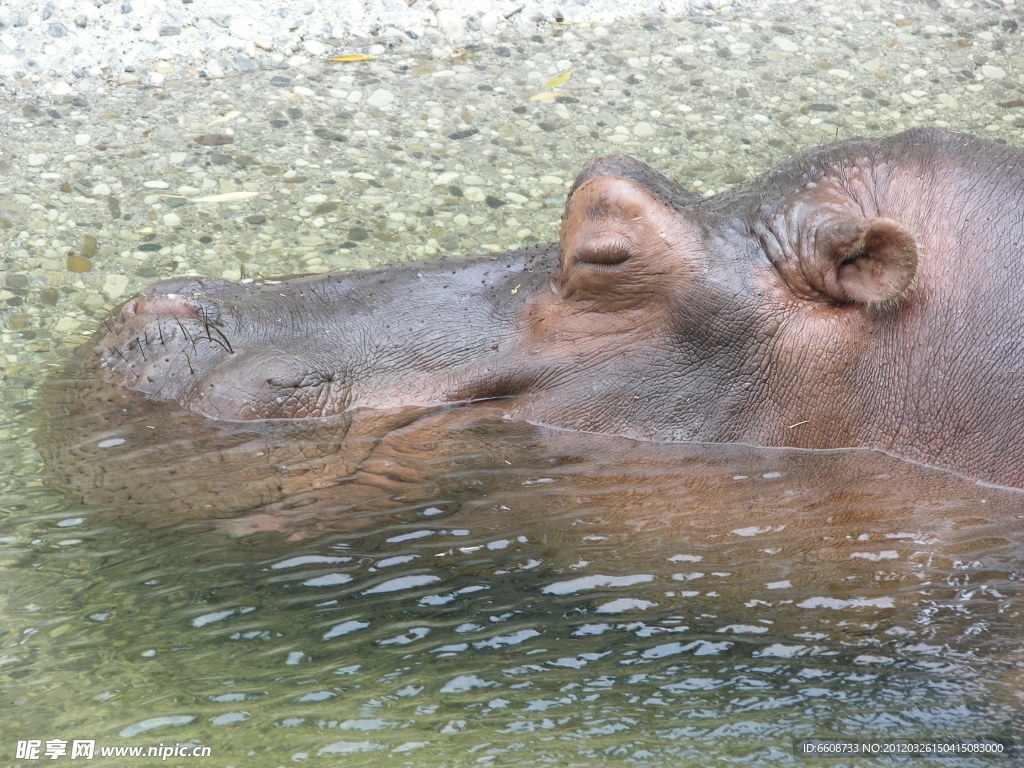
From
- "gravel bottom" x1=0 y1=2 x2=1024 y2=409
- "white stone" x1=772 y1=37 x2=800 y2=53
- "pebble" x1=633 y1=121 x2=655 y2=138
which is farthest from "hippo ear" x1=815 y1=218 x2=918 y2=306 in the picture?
"white stone" x1=772 y1=37 x2=800 y2=53

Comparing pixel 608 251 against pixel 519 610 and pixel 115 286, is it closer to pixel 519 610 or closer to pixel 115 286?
pixel 519 610

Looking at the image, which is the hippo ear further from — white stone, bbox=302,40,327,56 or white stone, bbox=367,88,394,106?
white stone, bbox=302,40,327,56

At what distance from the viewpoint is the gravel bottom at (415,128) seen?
5.84 m

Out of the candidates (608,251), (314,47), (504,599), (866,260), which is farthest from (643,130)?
(504,599)

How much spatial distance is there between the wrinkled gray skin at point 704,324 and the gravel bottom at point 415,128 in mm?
1500

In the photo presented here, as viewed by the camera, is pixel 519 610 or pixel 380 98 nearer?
pixel 519 610

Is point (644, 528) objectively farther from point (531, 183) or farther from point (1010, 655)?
point (531, 183)

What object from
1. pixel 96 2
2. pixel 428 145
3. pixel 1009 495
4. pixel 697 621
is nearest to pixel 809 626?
pixel 697 621

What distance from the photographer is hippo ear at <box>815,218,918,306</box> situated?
354 centimetres

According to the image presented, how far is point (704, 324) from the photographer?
3.80m

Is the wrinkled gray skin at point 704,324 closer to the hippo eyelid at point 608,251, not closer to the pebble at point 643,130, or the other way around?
the hippo eyelid at point 608,251

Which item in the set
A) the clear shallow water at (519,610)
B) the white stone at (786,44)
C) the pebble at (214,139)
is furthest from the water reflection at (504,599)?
the white stone at (786,44)

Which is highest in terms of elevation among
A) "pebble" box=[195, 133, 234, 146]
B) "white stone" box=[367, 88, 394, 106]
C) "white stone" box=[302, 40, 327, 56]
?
"white stone" box=[302, 40, 327, 56]

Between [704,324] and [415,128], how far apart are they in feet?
11.5
